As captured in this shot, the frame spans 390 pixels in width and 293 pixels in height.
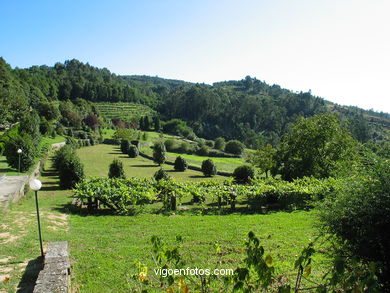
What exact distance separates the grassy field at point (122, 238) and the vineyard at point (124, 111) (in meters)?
79.0

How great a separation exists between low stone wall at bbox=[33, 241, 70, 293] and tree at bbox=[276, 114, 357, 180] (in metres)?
18.3

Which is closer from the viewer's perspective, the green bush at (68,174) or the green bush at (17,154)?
the green bush at (68,174)

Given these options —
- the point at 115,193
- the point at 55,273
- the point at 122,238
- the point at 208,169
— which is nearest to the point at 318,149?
the point at 208,169

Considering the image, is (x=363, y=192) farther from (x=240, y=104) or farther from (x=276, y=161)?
(x=240, y=104)

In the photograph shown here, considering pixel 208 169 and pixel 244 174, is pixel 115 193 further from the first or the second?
pixel 208 169

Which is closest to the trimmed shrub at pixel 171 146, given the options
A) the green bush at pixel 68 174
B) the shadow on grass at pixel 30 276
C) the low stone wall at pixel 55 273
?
the green bush at pixel 68 174

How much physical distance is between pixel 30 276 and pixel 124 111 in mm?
97526

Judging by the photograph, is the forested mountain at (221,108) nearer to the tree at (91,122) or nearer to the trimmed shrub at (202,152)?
the tree at (91,122)

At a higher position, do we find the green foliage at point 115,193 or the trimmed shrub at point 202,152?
the green foliage at point 115,193

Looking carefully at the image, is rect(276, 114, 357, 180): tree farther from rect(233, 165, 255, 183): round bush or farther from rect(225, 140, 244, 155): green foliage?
rect(225, 140, 244, 155): green foliage

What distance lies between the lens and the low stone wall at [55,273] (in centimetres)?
526

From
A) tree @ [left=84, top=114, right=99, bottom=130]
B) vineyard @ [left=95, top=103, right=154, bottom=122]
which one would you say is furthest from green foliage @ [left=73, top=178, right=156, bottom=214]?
vineyard @ [left=95, top=103, right=154, bottom=122]

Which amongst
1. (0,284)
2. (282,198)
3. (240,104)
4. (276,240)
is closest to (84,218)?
(0,284)

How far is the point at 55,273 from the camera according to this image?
5742mm
